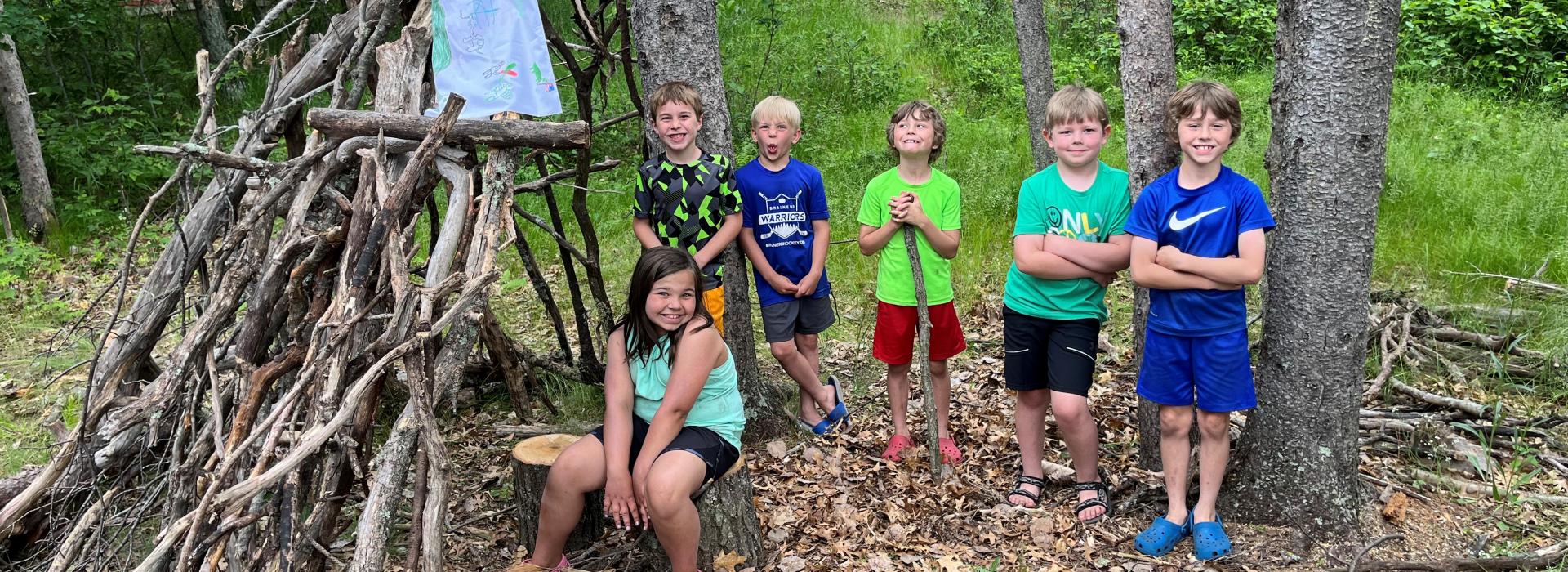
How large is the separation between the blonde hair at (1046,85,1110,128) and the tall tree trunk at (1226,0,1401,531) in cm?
A: 57

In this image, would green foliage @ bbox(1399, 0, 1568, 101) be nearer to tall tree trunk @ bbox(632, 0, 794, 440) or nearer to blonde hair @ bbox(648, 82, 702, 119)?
tall tree trunk @ bbox(632, 0, 794, 440)

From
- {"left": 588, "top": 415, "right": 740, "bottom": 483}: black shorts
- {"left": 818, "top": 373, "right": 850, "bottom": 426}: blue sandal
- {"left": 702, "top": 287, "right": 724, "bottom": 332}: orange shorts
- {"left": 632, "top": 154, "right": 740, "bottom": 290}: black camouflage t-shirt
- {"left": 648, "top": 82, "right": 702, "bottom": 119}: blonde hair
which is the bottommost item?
{"left": 818, "top": 373, "right": 850, "bottom": 426}: blue sandal

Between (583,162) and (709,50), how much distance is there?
0.88 meters

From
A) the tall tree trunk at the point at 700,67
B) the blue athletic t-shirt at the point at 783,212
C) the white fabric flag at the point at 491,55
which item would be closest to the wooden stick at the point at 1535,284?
the blue athletic t-shirt at the point at 783,212

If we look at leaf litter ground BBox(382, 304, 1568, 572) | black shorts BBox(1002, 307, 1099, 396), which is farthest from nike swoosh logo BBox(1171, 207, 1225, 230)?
leaf litter ground BBox(382, 304, 1568, 572)

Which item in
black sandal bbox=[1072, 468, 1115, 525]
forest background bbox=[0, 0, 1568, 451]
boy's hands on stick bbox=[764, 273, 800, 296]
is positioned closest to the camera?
black sandal bbox=[1072, 468, 1115, 525]

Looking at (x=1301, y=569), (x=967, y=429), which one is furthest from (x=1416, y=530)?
(x=967, y=429)

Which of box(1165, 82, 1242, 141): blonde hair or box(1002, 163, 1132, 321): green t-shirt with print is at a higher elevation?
box(1165, 82, 1242, 141): blonde hair

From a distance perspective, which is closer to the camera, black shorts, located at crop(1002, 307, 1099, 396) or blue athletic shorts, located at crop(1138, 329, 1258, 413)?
blue athletic shorts, located at crop(1138, 329, 1258, 413)

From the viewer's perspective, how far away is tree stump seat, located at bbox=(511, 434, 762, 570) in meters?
3.50

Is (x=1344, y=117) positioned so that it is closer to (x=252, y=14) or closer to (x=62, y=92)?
(x=62, y=92)

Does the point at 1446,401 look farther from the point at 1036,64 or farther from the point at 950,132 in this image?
the point at 950,132

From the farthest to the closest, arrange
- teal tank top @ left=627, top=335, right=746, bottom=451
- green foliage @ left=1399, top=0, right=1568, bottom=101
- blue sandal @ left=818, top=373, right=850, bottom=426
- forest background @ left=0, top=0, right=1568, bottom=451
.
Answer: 1. green foliage @ left=1399, top=0, right=1568, bottom=101
2. forest background @ left=0, top=0, right=1568, bottom=451
3. blue sandal @ left=818, top=373, right=850, bottom=426
4. teal tank top @ left=627, top=335, right=746, bottom=451

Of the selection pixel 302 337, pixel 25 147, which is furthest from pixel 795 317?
pixel 25 147
